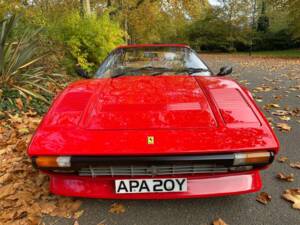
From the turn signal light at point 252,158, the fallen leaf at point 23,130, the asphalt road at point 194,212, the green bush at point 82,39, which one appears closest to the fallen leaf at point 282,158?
the asphalt road at point 194,212

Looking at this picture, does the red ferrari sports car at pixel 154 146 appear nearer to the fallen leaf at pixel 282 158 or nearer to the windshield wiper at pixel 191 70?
the windshield wiper at pixel 191 70

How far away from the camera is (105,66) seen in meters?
3.09

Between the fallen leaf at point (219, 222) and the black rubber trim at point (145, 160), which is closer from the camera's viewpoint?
the black rubber trim at point (145, 160)

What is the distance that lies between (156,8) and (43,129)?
16824 mm

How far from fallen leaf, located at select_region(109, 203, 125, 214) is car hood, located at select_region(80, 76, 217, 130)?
0.61 metres

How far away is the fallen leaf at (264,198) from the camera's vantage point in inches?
78.5

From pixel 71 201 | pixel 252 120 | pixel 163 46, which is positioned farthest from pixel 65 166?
pixel 163 46

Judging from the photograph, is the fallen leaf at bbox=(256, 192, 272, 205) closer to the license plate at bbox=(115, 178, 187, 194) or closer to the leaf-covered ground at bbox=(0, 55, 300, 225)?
the leaf-covered ground at bbox=(0, 55, 300, 225)

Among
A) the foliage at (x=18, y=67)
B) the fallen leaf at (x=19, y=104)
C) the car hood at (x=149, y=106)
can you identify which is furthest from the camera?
the foliage at (x=18, y=67)

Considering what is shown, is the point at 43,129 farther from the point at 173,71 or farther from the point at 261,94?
the point at 261,94

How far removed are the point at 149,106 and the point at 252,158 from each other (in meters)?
0.80

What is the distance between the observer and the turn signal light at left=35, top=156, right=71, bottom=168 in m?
1.63

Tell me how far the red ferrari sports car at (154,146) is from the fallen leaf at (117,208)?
0.23 metres

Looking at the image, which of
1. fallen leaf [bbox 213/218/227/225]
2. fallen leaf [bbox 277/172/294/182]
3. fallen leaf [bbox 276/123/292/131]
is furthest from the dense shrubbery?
fallen leaf [bbox 213/218/227/225]
